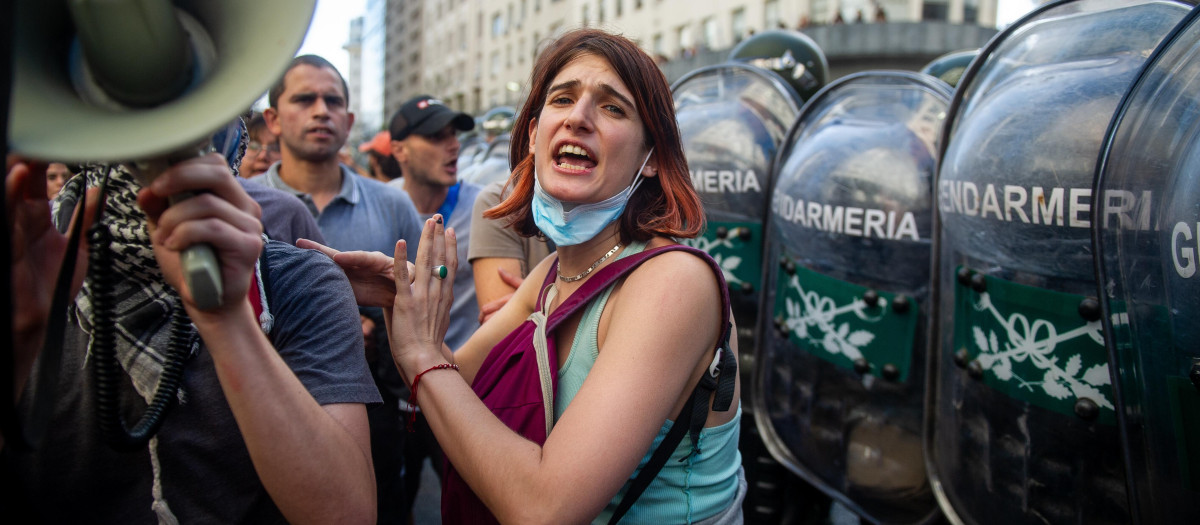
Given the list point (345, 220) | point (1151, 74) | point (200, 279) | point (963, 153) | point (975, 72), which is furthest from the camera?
point (345, 220)

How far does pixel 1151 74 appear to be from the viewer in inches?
60.8

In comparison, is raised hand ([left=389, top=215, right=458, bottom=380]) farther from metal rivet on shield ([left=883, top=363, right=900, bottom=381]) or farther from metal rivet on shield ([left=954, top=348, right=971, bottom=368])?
metal rivet on shield ([left=883, top=363, right=900, bottom=381])

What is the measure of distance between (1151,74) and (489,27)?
4765 cm

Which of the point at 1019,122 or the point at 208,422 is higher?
the point at 1019,122

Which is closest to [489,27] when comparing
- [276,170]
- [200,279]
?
[276,170]

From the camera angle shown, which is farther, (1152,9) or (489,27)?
(489,27)

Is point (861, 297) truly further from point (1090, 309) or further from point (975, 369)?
point (1090, 309)

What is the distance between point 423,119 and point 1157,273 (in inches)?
138

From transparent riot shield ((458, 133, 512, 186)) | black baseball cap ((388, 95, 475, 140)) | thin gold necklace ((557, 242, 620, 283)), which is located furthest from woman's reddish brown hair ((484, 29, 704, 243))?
transparent riot shield ((458, 133, 512, 186))

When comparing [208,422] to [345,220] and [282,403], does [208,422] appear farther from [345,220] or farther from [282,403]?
[345,220]

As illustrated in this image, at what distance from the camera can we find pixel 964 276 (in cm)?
228

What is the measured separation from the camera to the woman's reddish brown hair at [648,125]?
67.6 inches

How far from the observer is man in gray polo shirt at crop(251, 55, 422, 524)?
10.4ft

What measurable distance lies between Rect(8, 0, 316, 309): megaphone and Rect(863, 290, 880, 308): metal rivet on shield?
7.60 ft
